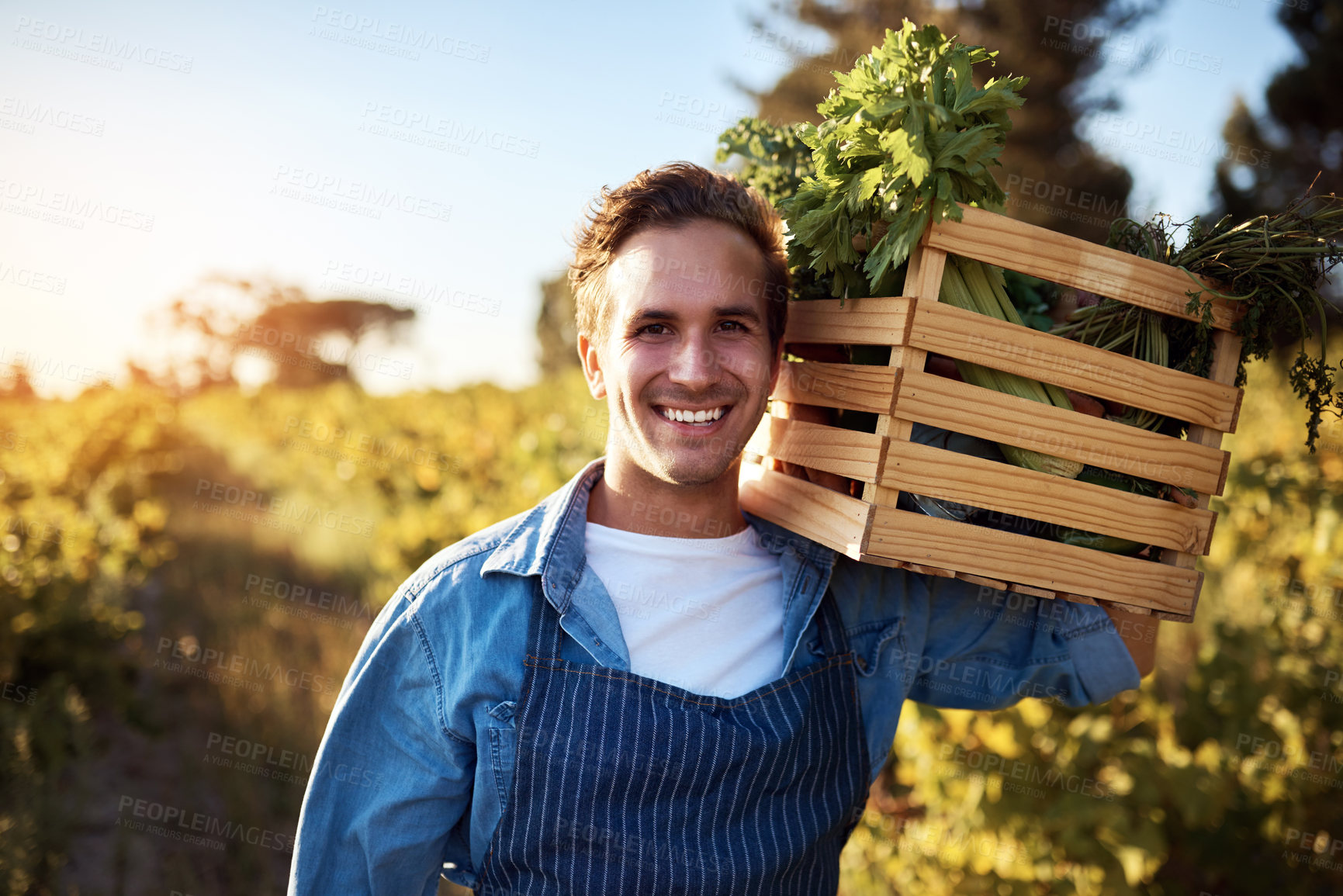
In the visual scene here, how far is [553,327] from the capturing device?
17.3m

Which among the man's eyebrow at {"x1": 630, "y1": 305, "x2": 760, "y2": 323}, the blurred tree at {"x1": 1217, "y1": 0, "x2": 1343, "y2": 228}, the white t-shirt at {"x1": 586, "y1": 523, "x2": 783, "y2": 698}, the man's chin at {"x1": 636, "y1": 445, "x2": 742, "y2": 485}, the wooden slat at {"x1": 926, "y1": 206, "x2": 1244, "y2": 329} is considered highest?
the blurred tree at {"x1": 1217, "y1": 0, "x2": 1343, "y2": 228}

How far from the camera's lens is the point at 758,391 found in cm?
207

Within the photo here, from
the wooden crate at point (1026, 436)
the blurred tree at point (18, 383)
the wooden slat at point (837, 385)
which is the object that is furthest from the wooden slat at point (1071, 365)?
the blurred tree at point (18, 383)

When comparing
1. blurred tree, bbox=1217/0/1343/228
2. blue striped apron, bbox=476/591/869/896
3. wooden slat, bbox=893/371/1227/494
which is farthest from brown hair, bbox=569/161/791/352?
blurred tree, bbox=1217/0/1343/228

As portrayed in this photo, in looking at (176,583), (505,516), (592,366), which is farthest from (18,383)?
(592,366)

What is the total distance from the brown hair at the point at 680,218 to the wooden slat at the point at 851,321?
2.3 inches

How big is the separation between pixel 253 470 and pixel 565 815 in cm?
1033

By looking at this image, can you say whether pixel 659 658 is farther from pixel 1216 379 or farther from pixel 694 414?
pixel 1216 379

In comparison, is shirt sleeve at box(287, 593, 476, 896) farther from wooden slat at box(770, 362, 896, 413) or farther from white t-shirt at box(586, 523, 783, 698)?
wooden slat at box(770, 362, 896, 413)

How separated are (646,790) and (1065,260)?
4.62 ft

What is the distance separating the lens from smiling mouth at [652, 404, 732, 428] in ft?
6.63

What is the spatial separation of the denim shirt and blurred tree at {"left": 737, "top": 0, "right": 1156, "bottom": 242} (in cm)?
813

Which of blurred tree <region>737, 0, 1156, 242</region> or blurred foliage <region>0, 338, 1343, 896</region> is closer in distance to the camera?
blurred foliage <region>0, 338, 1343, 896</region>

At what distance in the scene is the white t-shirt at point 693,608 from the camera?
1.97 m
